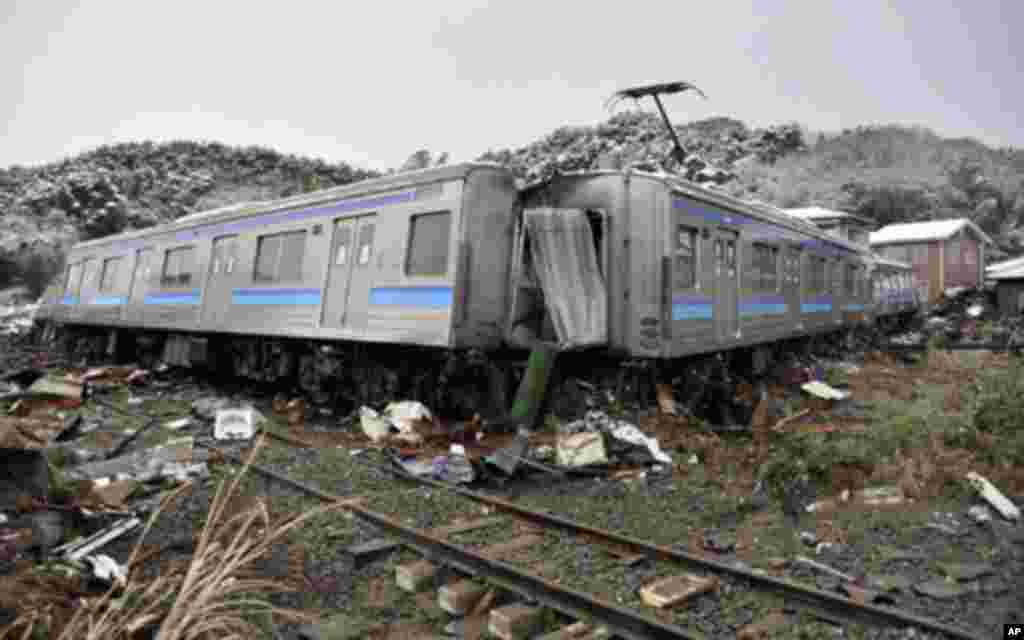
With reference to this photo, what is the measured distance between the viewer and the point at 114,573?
3.96m

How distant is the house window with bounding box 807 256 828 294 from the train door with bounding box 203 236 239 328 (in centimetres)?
1116

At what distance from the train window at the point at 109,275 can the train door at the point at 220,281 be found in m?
5.36

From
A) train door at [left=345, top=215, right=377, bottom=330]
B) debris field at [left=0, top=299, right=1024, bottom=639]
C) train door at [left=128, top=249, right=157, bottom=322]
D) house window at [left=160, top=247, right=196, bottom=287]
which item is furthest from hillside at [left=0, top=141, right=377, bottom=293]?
train door at [left=345, top=215, right=377, bottom=330]

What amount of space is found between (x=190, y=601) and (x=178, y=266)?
13.0 metres

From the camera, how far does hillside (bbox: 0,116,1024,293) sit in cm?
3169

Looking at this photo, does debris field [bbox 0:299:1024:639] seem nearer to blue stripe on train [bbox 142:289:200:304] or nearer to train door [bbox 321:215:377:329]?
train door [bbox 321:215:377:329]

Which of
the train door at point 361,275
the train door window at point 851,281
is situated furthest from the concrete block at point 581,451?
the train door window at point 851,281

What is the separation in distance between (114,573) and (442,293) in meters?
4.94


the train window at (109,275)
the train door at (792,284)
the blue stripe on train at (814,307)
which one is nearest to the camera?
the train door at (792,284)

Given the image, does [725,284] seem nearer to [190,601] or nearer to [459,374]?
[459,374]

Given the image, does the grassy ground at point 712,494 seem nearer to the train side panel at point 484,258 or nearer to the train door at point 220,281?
the train side panel at point 484,258

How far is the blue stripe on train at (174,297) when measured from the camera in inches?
521

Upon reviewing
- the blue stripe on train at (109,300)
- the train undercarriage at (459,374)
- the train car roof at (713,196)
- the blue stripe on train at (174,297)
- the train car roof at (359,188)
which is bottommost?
the train undercarriage at (459,374)

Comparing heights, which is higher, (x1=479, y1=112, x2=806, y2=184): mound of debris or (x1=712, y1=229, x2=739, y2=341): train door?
(x1=479, y1=112, x2=806, y2=184): mound of debris
